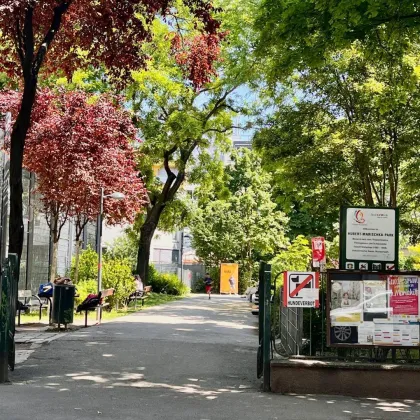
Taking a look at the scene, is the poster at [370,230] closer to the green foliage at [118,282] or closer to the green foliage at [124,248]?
the green foliage at [118,282]

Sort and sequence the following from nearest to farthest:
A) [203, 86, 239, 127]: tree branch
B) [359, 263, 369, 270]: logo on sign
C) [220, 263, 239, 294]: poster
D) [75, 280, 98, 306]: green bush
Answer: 1. [359, 263, 369, 270]: logo on sign
2. [75, 280, 98, 306]: green bush
3. [203, 86, 239, 127]: tree branch
4. [220, 263, 239, 294]: poster

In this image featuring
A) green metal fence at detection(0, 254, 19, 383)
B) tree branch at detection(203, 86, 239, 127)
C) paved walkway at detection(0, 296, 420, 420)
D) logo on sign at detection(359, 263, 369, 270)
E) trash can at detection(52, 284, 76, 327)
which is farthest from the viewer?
tree branch at detection(203, 86, 239, 127)

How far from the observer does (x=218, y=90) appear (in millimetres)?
29797

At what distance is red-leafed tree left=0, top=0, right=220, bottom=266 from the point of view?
10914 millimetres

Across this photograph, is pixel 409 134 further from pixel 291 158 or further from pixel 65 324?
pixel 65 324

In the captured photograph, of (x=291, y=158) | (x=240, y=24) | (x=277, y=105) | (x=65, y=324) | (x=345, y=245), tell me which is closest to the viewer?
(x=345, y=245)

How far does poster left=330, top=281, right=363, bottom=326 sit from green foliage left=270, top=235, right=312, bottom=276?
8.94 metres

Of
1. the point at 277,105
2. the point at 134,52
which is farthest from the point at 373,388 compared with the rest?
the point at 277,105

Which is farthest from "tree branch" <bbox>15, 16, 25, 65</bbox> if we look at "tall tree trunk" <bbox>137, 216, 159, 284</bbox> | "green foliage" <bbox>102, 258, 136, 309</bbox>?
"tall tree trunk" <bbox>137, 216, 159, 284</bbox>

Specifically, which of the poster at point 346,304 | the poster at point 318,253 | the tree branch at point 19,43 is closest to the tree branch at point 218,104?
the poster at point 318,253

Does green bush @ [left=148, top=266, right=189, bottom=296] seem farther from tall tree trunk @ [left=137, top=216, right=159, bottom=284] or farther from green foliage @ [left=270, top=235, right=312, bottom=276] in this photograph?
green foliage @ [left=270, top=235, right=312, bottom=276]

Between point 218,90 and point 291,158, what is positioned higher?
point 218,90

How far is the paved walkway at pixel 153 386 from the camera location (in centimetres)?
717

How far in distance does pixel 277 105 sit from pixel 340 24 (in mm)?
12035
